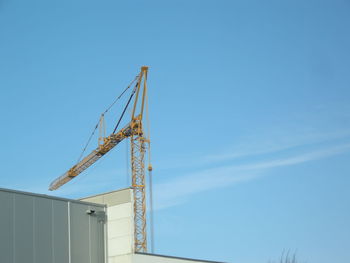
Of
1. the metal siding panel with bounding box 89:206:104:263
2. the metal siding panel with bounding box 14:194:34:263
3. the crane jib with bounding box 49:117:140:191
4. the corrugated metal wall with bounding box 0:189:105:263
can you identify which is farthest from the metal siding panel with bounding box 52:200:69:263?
the crane jib with bounding box 49:117:140:191

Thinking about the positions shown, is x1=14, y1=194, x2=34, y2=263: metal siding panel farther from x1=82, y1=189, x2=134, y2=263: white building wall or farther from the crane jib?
the crane jib

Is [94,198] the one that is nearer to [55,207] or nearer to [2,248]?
[55,207]

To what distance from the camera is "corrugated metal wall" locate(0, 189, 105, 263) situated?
2233 cm

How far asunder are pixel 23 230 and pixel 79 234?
3.08m

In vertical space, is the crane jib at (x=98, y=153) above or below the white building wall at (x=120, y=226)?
above

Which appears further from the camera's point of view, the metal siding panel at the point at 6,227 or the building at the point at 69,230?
the building at the point at 69,230

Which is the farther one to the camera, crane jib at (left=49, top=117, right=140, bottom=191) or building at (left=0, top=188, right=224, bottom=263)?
crane jib at (left=49, top=117, right=140, bottom=191)

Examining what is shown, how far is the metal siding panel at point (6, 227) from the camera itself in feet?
71.8

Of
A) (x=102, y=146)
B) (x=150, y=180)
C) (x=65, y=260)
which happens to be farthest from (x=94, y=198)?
(x=102, y=146)

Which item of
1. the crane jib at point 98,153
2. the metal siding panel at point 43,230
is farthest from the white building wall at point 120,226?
the crane jib at point 98,153

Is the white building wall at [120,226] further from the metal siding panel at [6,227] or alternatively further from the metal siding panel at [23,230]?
the metal siding panel at [6,227]

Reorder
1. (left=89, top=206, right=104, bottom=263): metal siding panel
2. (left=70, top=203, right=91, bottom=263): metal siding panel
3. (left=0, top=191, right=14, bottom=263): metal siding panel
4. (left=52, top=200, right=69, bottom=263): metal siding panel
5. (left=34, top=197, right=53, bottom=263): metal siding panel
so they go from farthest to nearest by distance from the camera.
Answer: (left=89, top=206, right=104, bottom=263): metal siding panel, (left=70, top=203, right=91, bottom=263): metal siding panel, (left=52, top=200, right=69, bottom=263): metal siding panel, (left=34, top=197, right=53, bottom=263): metal siding panel, (left=0, top=191, right=14, bottom=263): metal siding panel

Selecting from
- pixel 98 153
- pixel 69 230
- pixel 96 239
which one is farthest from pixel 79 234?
pixel 98 153

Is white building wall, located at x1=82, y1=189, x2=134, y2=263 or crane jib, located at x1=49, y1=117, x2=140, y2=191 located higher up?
crane jib, located at x1=49, y1=117, x2=140, y2=191
